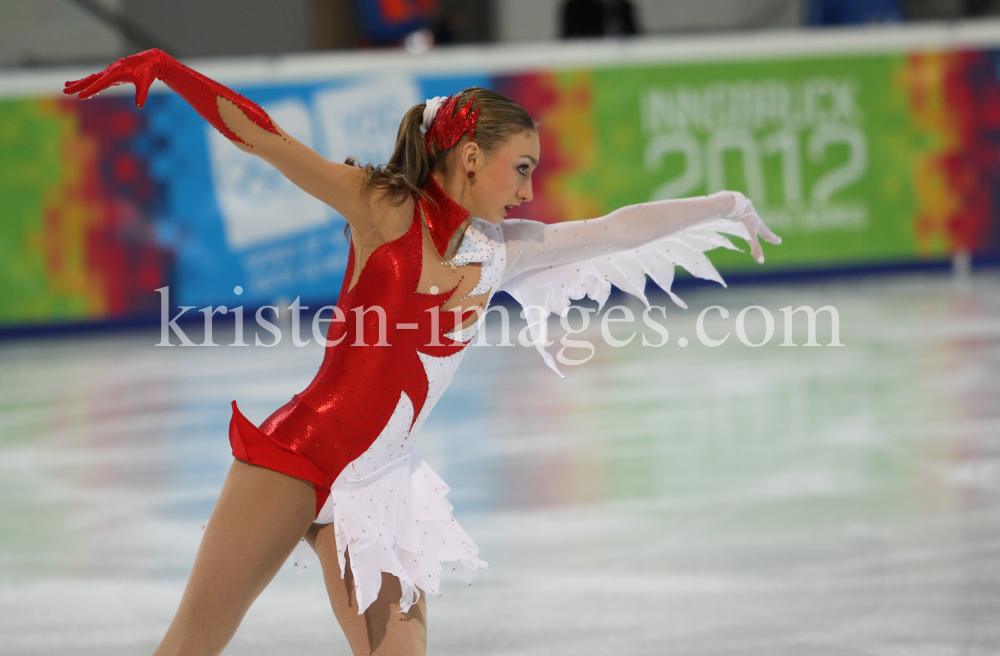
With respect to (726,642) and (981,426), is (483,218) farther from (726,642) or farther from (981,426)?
(981,426)

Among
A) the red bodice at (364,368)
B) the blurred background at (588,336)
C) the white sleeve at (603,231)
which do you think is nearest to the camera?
the red bodice at (364,368)

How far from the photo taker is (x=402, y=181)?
5.55ft

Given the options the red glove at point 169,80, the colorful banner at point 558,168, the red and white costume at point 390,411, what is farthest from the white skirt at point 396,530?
the colorful banner at point 558,168

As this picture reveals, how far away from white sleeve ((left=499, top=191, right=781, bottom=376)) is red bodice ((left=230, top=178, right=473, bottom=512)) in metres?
0.25

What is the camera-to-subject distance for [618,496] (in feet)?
11.7

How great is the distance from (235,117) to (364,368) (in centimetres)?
44

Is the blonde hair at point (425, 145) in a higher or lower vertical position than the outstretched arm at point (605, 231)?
higher

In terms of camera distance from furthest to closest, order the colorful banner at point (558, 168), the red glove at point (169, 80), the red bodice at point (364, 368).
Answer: the colorful banner at point (558, 168) → the red bodice at point (364, 368) → the red glove at point (169, 80)

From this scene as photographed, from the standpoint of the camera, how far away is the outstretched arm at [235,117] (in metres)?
1.54

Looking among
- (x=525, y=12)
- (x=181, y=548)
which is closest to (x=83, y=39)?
(x=525, y=12)

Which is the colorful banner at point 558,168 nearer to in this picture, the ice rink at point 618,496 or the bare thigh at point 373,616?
the ice rink at point 618,496

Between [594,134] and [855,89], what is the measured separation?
206 centimetres

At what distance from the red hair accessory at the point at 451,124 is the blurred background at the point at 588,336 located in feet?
4.11

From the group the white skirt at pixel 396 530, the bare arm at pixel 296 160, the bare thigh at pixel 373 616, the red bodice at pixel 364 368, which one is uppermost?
the bare arm at pixel 296 160
